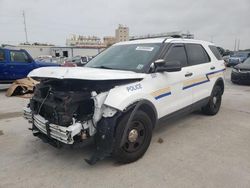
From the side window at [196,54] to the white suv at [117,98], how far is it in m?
0.12

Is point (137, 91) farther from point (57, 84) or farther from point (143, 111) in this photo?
point (57, 84)

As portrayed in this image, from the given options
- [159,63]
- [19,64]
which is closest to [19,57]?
[19,64]

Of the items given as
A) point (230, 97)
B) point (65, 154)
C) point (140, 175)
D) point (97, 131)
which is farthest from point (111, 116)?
point (230, 97)

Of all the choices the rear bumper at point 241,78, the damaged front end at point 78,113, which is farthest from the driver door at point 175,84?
the rear bumper at point 241,78

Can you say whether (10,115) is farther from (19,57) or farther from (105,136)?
(19,57)

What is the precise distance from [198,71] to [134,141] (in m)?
2.28

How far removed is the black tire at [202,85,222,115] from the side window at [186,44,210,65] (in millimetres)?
876

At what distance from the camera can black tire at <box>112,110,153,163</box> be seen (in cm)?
307

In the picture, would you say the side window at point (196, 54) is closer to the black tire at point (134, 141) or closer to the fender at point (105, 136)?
the black tire at point (134, 141)

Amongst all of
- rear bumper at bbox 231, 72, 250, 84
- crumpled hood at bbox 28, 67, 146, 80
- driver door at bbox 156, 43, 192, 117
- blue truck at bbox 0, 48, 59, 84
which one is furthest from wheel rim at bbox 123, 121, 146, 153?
rear bumper at bbox 231, 72, 250, 84

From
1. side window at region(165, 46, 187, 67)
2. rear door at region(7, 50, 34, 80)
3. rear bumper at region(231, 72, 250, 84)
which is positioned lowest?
rear bumper at region(231, 72, 250, 84)

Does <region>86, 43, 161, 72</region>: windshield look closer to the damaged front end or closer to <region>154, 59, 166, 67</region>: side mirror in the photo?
<region>154, 59, 166, 67</region>: side mirror

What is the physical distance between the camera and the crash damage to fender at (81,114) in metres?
2.90

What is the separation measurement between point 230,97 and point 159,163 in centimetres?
601
